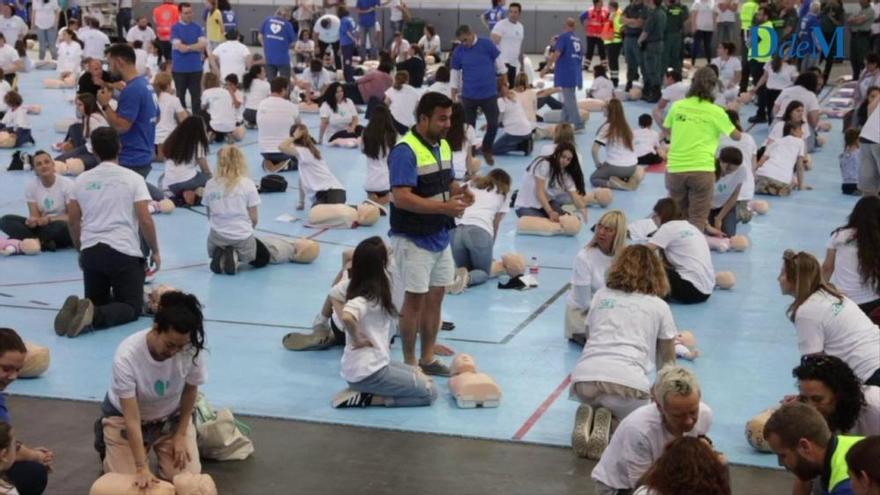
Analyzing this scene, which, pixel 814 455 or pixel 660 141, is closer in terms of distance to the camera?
pixel 814 455

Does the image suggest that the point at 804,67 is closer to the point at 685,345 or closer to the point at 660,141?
the point at 660,141

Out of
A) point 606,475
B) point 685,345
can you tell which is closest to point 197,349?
point 606,475

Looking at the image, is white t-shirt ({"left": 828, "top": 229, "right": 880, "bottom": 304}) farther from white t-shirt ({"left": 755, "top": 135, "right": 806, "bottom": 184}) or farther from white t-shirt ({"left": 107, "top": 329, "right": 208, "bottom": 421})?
white t-shirt ({"left": 755, "top": 135, "right": 806, "bottom": 184})

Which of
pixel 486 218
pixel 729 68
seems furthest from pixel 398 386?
pixel 729 68

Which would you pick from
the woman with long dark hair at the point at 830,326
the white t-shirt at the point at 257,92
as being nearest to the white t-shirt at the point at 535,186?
the woman with long dark hair at the point at 830,326

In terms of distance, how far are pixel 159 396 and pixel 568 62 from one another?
13.7 meters

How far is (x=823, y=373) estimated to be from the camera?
5969 mm

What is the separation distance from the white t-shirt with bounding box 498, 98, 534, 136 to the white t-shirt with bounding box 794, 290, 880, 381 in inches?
419

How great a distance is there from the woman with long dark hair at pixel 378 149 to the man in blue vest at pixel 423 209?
17.2ft

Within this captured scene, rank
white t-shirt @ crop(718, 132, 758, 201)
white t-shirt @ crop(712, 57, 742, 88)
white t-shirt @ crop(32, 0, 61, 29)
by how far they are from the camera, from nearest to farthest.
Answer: white t-shirt @ crop(718, 132, 758, 201) → white t-shirt @ crop(712, 57, 742, 88) → white t-shirt @ crop(32, 0, 61, 29)

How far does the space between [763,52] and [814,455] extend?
17.8 m

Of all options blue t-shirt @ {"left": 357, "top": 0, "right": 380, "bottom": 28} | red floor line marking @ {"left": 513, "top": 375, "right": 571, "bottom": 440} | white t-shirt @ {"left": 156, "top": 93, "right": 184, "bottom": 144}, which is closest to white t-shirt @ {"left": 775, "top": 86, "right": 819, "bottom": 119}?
white t-shirt @ {"left": 156, "top": 93, "right": 184, "bottom": 144}

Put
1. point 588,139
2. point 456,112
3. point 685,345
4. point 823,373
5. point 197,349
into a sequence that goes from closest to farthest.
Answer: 1. point 823,373
2. point 197,349
3. point 685,345
4. point 456,112
5. point 588,139

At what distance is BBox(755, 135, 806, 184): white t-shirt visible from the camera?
15.2 meters
